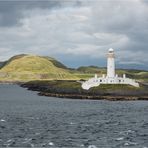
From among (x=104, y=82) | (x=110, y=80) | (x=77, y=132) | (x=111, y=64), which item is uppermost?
(x=111, y=64)

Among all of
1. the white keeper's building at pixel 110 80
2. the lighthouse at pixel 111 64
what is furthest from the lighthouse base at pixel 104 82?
the lighthouse at pixel 111 64

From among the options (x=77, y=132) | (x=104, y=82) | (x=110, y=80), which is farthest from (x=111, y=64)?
(x=77, y=132)

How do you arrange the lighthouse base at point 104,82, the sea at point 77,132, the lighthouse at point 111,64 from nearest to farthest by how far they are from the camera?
the sea at point 77,132, the lighthouse base at point 104,82, the lighthouse at point 111,64

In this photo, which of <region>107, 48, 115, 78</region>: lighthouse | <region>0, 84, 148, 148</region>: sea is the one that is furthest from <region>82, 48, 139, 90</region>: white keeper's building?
<region>0, 84, 148, 148</region>: sea

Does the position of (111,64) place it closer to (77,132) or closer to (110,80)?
(110,80)

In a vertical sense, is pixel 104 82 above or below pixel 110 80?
below

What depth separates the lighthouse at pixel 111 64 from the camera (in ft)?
515

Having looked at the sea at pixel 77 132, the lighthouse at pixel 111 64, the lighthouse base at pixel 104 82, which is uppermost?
the lighthouse at pixel 111 64

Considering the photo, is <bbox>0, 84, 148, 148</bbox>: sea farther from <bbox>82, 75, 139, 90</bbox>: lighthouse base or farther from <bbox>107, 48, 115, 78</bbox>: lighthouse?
<bbox>107, 48, 115, 78</bbox>: lighthouse

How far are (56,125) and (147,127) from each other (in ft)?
45.0

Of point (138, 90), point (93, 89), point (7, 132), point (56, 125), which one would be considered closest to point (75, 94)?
point (93, 89)

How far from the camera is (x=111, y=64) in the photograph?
158 m

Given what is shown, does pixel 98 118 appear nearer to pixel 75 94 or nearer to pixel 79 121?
pixel 79 121

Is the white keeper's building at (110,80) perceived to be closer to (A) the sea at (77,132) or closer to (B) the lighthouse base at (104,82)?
(B) the lighthouse base at (104,82)
